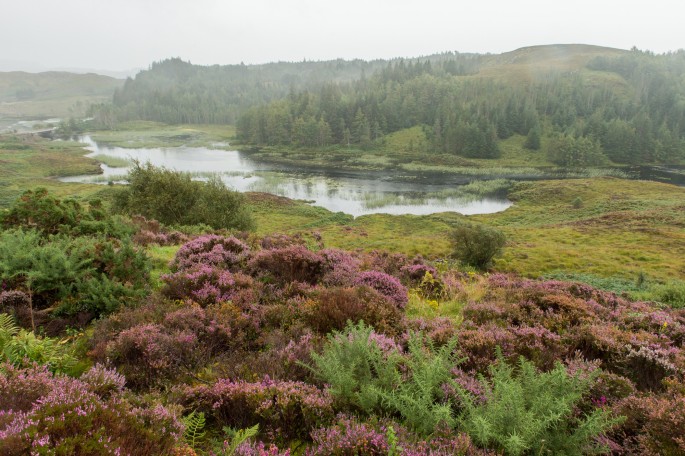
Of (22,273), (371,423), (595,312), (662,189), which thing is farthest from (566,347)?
(662,189)

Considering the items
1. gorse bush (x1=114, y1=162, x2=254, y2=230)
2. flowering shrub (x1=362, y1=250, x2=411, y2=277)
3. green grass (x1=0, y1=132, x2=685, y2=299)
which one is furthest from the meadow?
gorse bush (x1=114, y1=162, x2=254, y2=230)

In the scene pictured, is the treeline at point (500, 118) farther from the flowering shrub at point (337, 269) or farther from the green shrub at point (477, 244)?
the flowering shrub at point (337, 269)

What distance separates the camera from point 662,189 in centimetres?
7062

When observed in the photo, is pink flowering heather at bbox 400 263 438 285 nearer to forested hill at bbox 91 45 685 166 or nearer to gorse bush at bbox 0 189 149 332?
gorse bush at bbox 0 189 149 332

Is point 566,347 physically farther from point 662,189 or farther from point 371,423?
point 662,189

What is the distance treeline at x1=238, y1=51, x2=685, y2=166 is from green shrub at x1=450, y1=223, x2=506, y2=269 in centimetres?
9732

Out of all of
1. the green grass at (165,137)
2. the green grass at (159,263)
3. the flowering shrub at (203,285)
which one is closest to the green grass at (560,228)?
the green grass at (159,263)

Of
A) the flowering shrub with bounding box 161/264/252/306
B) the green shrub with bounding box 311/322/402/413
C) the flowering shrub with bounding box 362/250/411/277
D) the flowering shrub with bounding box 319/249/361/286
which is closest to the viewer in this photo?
the green shrub with bounding box 311/322/402/413

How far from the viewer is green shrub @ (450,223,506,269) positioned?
27.2 metres

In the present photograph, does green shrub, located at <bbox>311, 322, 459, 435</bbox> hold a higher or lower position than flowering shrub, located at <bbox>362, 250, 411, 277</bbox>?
higher

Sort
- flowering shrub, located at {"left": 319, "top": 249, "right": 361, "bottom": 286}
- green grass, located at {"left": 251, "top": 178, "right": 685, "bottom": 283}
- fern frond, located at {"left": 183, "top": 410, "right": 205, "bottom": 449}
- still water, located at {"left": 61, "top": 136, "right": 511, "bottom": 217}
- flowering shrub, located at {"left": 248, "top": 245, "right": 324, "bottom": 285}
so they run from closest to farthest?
fern frond, located at {"left": 183, "top": 410, "right": 205, "bottom": 449} < flowering shrub, located at {"left": 319, "top": 249, "right": 361, "bottom": 286} < flowering shrub, located at {"left": 248, "top": 245, "right": 324, "bottom": 285} < green grass, located at {"left": 251, "top": 178, "right": 685, "bottom": 283} < still water, located at {"left": 61, "top": 136, "right": 511, "bottom": 217}

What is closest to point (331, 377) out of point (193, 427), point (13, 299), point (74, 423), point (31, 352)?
point (193, 427)

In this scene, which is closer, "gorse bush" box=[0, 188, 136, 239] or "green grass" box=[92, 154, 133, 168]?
"gorse bush" box=[0, 188, 136, 239]

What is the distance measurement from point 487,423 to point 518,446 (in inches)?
12.4
